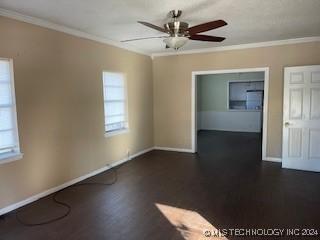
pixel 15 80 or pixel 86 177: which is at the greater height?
pixel 15 80

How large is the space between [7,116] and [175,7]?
2633 millimetres

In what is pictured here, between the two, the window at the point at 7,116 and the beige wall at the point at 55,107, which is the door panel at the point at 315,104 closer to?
the beige wall at the point at 55,107

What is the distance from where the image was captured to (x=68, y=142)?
13.6ft

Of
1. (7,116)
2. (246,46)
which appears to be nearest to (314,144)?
(246,46)

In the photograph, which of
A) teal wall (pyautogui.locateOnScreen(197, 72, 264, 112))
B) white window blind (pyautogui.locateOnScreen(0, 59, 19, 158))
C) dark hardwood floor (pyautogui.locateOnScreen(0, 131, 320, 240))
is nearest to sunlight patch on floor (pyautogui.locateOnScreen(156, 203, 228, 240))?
dark hardwood floor (pyautogui.locateOnScreen(0, 131, 320, 240))

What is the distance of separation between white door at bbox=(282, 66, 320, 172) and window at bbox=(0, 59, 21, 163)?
4.76 m

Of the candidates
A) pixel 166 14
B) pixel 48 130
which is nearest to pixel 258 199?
pixel 166 14

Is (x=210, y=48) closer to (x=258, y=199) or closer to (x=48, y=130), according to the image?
(x=258, y=199)

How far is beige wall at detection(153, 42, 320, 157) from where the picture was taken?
204 inches

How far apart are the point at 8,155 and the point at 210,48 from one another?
4650mm

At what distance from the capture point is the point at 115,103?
5.41m

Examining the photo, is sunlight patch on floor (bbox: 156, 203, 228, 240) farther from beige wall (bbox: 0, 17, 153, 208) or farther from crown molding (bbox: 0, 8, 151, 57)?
crown molding (bbox: 0, 8, 151, 57)

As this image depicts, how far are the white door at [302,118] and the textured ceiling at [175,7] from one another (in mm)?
836

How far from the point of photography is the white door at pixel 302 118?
469cm
